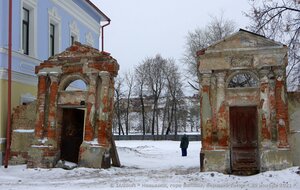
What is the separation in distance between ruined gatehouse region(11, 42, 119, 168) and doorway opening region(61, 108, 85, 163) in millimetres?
304

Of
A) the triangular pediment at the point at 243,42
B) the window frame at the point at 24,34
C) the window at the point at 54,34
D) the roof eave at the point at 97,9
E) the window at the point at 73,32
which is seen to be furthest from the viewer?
the roof eave at the point at 97,9

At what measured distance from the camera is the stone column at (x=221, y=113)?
48.8 feet

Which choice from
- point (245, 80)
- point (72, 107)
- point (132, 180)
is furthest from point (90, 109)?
point (245, 80)

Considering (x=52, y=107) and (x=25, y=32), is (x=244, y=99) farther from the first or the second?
(x=25, y=32)

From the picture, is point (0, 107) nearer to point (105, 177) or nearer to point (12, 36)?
point (12, 36)

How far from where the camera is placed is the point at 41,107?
1673cm

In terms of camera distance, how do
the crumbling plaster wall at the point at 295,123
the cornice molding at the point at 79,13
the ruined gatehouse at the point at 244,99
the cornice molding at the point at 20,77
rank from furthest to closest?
the cornice molding at the point at 79,13
the cornice molding at the point at 20,77
the crumbling plaster wall at the point at 295,123
the ruined gatehouse at the point at 244,99

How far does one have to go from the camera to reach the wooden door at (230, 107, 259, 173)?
1552 cm

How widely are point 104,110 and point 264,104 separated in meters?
5.84

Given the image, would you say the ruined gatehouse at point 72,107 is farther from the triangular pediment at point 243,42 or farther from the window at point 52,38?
the window at point 52,38

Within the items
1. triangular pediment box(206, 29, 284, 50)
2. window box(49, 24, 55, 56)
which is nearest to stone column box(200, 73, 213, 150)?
triangular pediment box(206, 29, 284, 50)

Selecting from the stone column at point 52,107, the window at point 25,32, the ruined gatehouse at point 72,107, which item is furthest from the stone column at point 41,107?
the window at point 25,32

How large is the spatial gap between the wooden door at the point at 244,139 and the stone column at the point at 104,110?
467 centimetres

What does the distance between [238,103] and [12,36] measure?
30.7 feet
